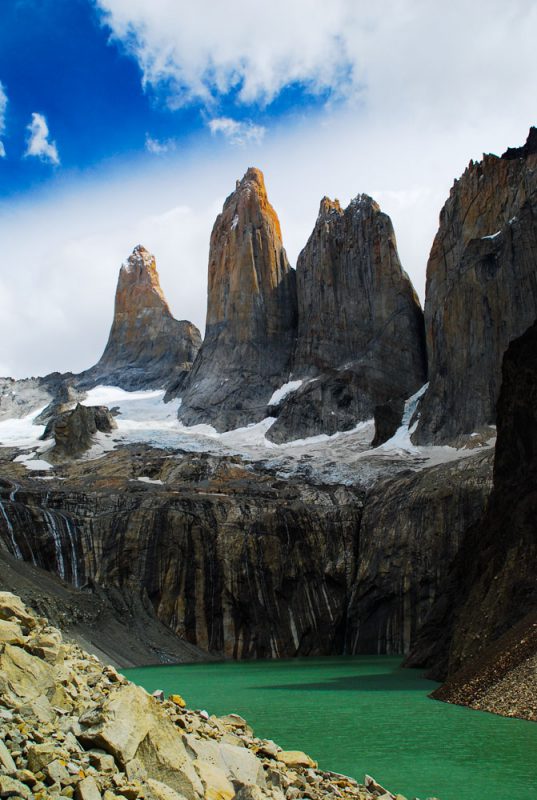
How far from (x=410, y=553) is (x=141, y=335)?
87403 millimetres

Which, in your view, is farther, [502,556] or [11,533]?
[11,533]

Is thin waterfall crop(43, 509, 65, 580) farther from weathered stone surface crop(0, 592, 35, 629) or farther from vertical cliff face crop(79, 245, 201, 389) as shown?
vertical cliff face crop(79, 245, 201, 389)

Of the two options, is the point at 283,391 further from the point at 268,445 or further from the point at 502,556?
the point at 502,556

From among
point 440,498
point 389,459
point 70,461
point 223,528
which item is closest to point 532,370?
point 440,498

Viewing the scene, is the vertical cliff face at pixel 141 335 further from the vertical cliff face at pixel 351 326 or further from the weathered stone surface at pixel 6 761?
the weathered stone surface at pixel 6 761

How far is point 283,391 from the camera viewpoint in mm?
106812

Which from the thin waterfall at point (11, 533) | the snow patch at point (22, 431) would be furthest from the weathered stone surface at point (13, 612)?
the snow patch at point (22, 431)

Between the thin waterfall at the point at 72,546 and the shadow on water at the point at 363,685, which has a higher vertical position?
the thin waterfall at the point at 72,546

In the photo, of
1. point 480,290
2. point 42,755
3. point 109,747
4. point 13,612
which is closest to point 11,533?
point 13,612

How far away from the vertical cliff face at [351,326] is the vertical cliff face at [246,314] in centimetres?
345

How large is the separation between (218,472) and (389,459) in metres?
15.7

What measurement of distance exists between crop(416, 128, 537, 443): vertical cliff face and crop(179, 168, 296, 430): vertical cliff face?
26.0m

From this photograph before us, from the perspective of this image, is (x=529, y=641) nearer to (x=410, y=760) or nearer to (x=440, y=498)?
(x=410, y=760)

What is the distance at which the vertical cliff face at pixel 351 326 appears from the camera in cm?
9706
